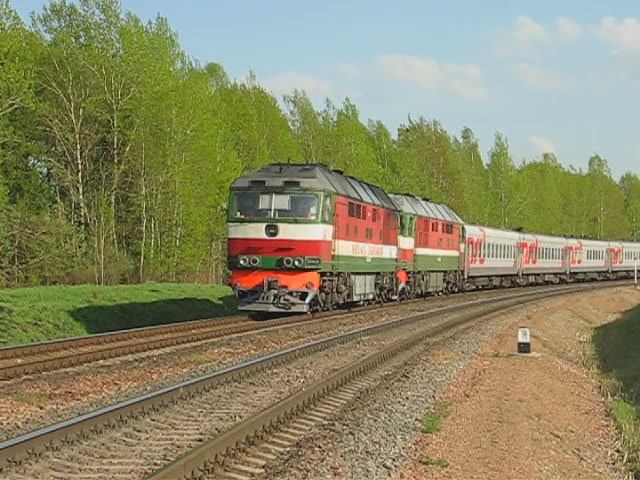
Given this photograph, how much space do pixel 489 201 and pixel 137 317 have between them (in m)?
67.4

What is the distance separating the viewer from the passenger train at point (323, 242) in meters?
23.3

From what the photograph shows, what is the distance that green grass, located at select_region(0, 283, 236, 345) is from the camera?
23.2 m

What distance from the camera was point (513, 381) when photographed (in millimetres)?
15188

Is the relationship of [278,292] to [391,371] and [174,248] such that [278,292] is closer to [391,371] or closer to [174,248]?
[391,371]

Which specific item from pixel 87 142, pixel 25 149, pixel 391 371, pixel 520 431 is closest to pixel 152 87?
pixel 87 142

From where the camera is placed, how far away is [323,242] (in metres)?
23.6

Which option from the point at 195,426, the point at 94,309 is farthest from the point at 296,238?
the point at 195,426

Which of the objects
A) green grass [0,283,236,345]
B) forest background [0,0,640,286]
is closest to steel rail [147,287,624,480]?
green grass [0,283,236,345]

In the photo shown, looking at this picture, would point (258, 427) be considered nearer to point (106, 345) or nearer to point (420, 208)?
point (106, 345)

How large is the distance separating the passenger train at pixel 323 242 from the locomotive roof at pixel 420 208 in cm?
9

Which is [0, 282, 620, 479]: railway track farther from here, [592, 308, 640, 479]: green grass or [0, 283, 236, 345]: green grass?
[0, 283, 236, 345]: green grass

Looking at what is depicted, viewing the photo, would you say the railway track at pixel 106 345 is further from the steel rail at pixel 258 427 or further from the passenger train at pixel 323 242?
the steel rail at pixel 258 427

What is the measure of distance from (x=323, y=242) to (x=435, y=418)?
1251cm

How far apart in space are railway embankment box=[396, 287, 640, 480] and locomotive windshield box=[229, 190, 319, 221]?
228 inches
